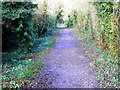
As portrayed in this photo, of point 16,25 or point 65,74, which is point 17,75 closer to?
point 65,74

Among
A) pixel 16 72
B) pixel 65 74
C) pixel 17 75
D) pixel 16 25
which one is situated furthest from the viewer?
pixel 16 25

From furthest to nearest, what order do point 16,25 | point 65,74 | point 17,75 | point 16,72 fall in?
1. point 16,25
2. point 65,74
3. point 16,72
4. point 17,75

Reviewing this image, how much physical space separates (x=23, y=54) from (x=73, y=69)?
10.3 feet

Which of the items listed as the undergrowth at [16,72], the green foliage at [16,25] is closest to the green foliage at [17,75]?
the undergrowth at [16,72]

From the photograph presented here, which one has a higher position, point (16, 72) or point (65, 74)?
point (16, 72)

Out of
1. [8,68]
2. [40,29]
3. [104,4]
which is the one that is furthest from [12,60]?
[40,29]

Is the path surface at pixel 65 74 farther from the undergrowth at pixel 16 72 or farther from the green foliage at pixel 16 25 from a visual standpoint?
the green foliage at pixel 16 25

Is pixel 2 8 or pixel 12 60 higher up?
pixel 2 8

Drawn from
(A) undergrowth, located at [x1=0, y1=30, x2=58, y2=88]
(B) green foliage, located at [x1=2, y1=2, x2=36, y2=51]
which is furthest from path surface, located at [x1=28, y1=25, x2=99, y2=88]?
(B) green foliage, located at [x1=2, y1=2, x2=36, y2=51]

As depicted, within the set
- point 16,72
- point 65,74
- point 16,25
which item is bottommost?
point 65,74

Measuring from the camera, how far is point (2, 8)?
959 cm

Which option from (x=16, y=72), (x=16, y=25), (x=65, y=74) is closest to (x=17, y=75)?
(x=16, y=72)

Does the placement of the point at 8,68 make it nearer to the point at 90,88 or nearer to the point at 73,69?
the point at 73,69

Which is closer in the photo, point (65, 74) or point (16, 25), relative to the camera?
point (65, 74)
